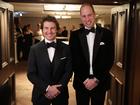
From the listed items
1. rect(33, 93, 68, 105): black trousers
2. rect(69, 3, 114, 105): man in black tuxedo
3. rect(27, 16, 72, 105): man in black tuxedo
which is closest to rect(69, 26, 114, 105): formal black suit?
rect(69, 3, 114, 105): man in black tuxedo

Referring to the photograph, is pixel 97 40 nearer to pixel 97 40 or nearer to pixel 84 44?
pixel 97 40

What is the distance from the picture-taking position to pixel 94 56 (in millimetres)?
2670

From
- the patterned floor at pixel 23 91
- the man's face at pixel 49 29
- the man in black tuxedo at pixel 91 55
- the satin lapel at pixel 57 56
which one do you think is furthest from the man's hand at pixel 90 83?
the patterned floor at pixel 23 91

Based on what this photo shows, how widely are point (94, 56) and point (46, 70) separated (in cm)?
48

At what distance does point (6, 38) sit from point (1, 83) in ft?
2.28

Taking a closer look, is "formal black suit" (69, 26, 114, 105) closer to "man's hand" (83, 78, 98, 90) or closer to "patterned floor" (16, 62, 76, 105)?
"man's hand" (83, 78, 98, 90)

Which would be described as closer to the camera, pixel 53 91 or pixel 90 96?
pixel 53 91

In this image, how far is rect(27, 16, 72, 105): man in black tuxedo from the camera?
257 centimetres

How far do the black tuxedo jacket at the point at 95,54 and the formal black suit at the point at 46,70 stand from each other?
100 mm

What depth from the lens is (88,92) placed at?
9.08ft

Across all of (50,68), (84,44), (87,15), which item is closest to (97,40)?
(84,44)

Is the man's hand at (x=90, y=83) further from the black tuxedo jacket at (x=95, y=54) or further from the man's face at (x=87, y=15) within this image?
the man's face at (x=87, y=15)

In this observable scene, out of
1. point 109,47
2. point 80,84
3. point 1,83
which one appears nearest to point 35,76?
point 80,84

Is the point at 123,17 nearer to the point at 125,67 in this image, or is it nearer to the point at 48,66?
the point at 125,67
